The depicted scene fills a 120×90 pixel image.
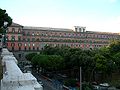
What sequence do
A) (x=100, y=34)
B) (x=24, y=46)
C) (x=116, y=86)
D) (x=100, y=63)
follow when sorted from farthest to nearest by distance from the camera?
(x=100, y=34) → (x=24, y=46) → (x=100, y=63) → (x=116, y=86)

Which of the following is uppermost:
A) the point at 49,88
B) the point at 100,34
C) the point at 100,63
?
the point at 100,34

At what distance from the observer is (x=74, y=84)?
3161 centimetres

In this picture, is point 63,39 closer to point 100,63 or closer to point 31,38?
point 31,38

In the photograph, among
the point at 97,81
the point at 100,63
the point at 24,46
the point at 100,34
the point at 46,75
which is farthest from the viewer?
the point at 100,34

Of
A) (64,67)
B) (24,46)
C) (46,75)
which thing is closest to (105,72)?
(64,67)

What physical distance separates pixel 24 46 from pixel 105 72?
4353 centimetres

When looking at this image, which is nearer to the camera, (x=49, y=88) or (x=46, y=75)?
(x=49, y=88)

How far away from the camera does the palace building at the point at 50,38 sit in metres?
73.4

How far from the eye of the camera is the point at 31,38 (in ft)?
257

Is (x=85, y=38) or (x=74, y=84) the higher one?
(x=85, y=38)

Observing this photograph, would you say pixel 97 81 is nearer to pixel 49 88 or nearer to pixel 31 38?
pixel 49 88

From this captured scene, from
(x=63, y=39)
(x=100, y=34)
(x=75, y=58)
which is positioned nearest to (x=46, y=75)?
(x=75, y=58)

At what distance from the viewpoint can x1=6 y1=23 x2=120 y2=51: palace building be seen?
73.4 metres

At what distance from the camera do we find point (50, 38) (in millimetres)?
82000
